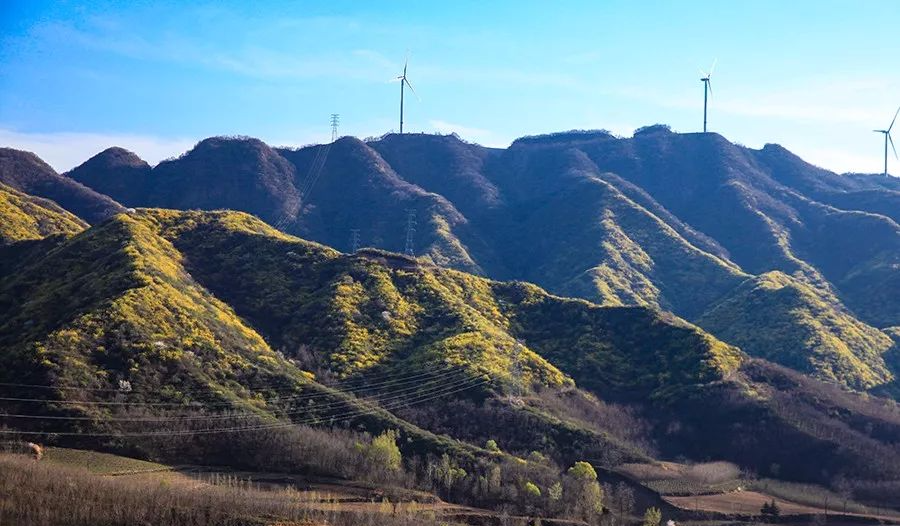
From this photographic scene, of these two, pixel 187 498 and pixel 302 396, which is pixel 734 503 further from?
pixel 187 498

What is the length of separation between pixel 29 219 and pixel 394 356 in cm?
7401

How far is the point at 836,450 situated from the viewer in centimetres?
12075

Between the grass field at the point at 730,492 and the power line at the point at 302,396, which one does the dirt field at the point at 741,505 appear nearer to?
the grass field at the point at 730,492

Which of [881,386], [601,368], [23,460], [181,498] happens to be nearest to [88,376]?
[23,460]

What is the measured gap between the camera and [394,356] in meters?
136

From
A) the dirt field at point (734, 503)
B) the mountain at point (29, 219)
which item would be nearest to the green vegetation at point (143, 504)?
the dirt field at point (734, 503)

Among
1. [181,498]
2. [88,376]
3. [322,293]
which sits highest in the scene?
[322,293]

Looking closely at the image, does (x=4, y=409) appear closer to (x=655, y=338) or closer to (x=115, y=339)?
(x=115, y=339)

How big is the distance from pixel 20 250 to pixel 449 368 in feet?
224

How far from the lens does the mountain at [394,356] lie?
109188mm

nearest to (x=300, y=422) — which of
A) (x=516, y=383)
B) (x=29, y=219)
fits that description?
(x=516, y=383)

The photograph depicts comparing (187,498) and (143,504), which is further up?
(187,498)

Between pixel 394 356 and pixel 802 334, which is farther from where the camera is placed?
pixel 802 334

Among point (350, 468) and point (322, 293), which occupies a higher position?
point (322, 293)
